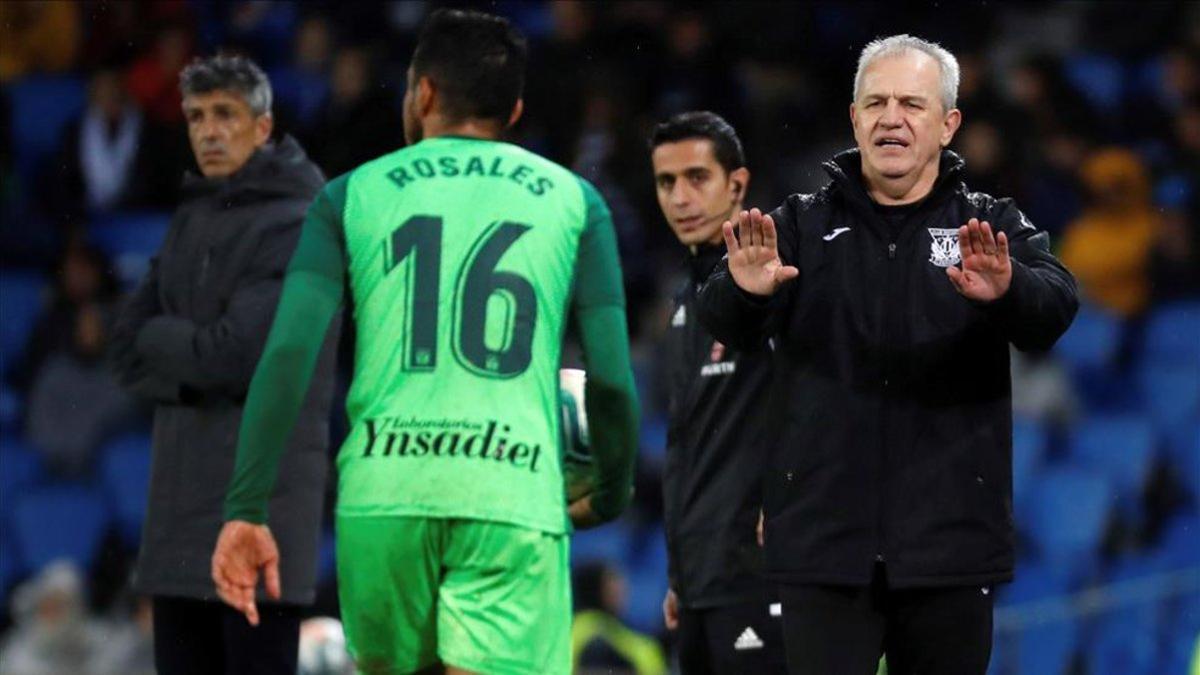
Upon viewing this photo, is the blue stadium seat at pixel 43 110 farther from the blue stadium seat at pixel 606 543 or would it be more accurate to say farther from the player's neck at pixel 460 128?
the player's neck at pixel 460 128

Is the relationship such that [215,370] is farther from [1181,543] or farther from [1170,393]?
[1170,393]

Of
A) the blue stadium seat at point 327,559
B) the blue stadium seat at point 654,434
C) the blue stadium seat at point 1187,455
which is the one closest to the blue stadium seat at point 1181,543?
the blue stadium seat at point 1187,455

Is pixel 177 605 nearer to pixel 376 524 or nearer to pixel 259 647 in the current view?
pixel 259 647

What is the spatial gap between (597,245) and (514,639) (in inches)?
Result: 36.0

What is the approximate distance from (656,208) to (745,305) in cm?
845

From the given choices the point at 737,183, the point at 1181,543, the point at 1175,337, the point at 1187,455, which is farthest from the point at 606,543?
the point at 737,183

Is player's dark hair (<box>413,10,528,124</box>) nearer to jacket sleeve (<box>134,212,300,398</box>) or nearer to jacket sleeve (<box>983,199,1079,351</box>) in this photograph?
jacket sleeve (<box>983,199,1079,351</box>)

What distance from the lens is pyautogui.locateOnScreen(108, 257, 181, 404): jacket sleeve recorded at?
6.55 metres

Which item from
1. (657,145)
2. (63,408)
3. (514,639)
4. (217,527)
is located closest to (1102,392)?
(63,408)

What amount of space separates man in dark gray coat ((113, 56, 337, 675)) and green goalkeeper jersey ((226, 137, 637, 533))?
120 cm

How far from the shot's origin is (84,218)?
46.5ft

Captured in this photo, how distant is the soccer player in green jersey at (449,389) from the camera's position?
16.3ft

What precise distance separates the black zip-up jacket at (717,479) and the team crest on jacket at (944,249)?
124 centimetres

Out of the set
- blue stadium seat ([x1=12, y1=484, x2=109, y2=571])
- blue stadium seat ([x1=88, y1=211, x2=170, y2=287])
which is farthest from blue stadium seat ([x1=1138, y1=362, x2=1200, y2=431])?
blue stadium seat ([x1=12, y1=484, x2=109, y2=571])
